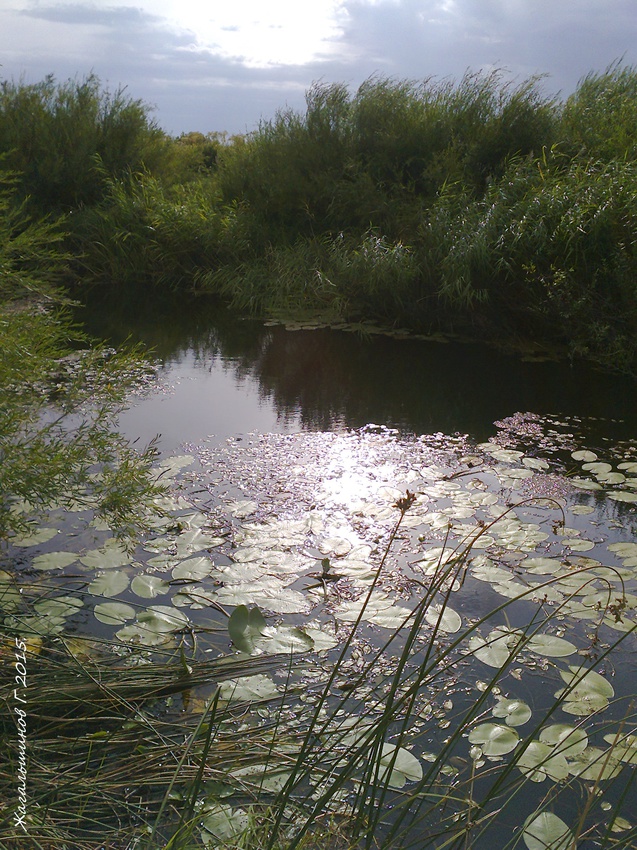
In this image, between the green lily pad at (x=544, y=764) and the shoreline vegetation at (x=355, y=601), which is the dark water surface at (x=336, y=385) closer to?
the shoreline vegetation at (x=355, y=601)

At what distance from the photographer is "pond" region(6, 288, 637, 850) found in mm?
1488

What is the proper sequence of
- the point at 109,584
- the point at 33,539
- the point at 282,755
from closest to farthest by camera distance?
the point at 282,755 < the point at 109,584 < the point at 33,539

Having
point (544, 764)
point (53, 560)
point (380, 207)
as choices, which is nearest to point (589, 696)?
point (544, 764)

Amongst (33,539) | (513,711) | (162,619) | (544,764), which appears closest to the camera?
(544,764)

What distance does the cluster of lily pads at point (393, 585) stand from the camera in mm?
1748

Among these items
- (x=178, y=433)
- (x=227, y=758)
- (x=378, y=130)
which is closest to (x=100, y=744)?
(x=227, y=758)

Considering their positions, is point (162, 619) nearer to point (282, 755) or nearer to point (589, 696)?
point (282, 755)

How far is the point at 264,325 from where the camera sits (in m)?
6.73

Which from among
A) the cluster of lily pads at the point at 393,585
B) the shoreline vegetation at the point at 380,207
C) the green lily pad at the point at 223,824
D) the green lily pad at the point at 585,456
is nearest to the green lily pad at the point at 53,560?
the cluster of lily pads at the point at 393,585

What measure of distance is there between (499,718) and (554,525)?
1131 millimetres

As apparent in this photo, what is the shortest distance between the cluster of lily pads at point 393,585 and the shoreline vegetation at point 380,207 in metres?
2.18

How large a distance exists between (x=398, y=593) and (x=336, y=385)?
2587mm

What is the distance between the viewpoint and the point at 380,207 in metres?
7.41

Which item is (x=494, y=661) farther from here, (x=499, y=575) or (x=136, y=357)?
(x=136, y=357)
